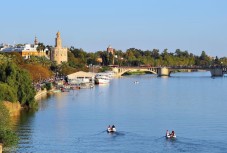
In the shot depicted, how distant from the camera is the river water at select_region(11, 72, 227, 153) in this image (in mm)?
35000

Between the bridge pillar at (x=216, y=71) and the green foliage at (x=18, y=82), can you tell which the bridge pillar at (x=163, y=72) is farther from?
the green foliage at (x=18, y=82)

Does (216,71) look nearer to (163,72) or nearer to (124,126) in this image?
(163,72)

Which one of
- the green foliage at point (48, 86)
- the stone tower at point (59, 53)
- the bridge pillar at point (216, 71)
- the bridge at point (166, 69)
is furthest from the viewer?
the bridge pillar at point (216, 71)

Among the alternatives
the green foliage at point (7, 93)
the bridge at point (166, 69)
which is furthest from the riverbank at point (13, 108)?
the bridge at point (166, 69)

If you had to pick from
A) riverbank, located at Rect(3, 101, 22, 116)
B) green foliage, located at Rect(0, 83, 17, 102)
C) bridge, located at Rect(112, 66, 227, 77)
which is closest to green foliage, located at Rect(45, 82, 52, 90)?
riverbank, located at Rect(3, 101, 22, 116)

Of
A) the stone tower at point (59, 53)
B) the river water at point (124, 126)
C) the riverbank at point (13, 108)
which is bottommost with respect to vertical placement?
the river water at point (124, 126)

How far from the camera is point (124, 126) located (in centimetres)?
4316

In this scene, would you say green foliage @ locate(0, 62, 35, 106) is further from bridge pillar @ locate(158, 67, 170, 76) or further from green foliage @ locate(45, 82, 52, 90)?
bridge pillar @ locate(158, 67, 170, 76)

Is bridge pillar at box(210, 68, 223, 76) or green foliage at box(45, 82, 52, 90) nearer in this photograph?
green foliage at box(45, 82, 52, 90)

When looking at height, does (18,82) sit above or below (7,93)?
above

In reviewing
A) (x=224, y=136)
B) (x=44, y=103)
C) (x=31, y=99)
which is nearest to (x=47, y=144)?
(x=224, y=136)

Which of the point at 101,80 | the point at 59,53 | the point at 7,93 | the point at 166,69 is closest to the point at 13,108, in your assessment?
the point at 7,93

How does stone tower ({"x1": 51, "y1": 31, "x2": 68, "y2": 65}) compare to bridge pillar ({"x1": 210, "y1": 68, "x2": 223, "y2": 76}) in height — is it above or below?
above

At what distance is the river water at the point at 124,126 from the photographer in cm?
3500
